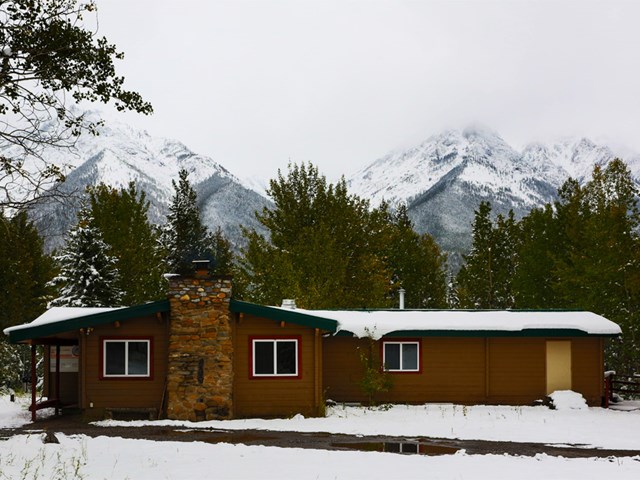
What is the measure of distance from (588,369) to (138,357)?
15.0m

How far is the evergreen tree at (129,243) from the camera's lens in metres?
41.7

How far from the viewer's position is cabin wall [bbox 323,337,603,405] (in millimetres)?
24438

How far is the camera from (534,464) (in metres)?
13.5

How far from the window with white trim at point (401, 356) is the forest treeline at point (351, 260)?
8.16 metres

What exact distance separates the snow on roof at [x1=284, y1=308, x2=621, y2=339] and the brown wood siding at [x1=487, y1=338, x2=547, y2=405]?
71cm

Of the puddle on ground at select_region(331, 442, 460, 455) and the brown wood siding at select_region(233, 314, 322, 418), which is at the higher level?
the brown wood siding at select_region(233, 314, 322, 418)

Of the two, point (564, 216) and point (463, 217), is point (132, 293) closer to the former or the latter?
point (564, 216)

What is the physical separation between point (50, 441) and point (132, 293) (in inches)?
1088

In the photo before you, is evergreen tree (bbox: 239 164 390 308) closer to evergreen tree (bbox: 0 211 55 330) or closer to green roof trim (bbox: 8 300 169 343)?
evergreen tree (bbox: 0 211 55 330)

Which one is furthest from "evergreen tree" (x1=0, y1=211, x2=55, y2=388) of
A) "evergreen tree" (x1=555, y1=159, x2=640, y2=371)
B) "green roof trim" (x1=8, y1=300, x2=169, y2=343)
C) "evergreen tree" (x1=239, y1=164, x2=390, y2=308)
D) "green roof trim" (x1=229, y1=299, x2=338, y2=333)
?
"evergreen tree" (x1=555, y1=159, x2=640, y2=371)

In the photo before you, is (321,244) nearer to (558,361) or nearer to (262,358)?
(558,361)

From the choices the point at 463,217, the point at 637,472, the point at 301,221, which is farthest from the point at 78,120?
the point at 463,217

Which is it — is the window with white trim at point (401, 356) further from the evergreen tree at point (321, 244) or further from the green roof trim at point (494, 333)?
the evergreen tree at point (321, 244)

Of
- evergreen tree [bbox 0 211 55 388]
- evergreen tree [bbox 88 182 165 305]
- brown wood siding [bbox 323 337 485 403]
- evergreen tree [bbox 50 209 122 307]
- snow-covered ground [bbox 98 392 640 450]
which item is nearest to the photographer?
snow-covered ground [bbox 98 392 640 450]
